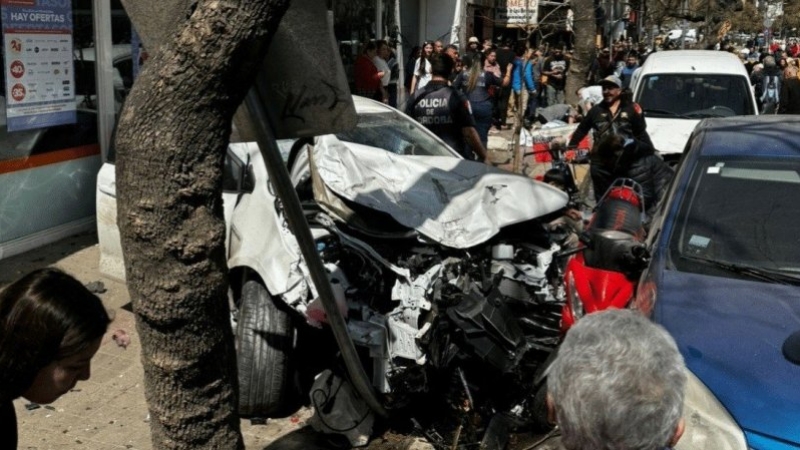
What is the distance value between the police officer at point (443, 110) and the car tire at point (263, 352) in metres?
3.48

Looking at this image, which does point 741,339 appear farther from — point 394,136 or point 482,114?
point 482,114

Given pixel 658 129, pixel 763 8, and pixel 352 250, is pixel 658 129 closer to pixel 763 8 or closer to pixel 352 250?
pixel 352 250

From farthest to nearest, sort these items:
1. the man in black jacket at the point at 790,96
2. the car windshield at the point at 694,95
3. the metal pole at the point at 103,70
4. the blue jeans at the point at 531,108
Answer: the blue jeans at the point at 531,108 < the man in black jacket at the point at 790,96 < the car windshield at the point at 694,95 < the metal pole at the point at 103,70

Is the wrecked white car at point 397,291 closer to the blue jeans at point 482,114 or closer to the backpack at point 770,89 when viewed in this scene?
the blue jeans at point 482,114

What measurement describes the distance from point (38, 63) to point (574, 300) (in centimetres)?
550

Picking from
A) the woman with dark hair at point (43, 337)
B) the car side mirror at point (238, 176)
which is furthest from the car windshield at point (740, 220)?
the woman with dark hair at point (43, 337)

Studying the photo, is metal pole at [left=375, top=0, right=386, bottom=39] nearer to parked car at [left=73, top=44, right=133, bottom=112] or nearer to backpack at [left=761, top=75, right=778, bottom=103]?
parked car at [left=73, top=44, right=133, bottom=112]

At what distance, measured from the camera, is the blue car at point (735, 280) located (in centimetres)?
343

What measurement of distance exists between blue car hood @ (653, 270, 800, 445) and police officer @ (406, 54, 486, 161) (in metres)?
4.31

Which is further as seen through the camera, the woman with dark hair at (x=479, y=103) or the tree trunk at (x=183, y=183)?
the woman with dark hair at (x=479, y=103)

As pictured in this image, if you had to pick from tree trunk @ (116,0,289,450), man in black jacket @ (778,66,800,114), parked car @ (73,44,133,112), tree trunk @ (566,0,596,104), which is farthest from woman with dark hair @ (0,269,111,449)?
man in black jacket @ (778,66,800,114)

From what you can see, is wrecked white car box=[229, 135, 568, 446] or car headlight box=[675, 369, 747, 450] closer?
car headlight box=[675, 369, 747, 450]

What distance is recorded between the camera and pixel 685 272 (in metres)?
4.48

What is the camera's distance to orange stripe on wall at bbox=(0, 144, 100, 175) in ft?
26.5
